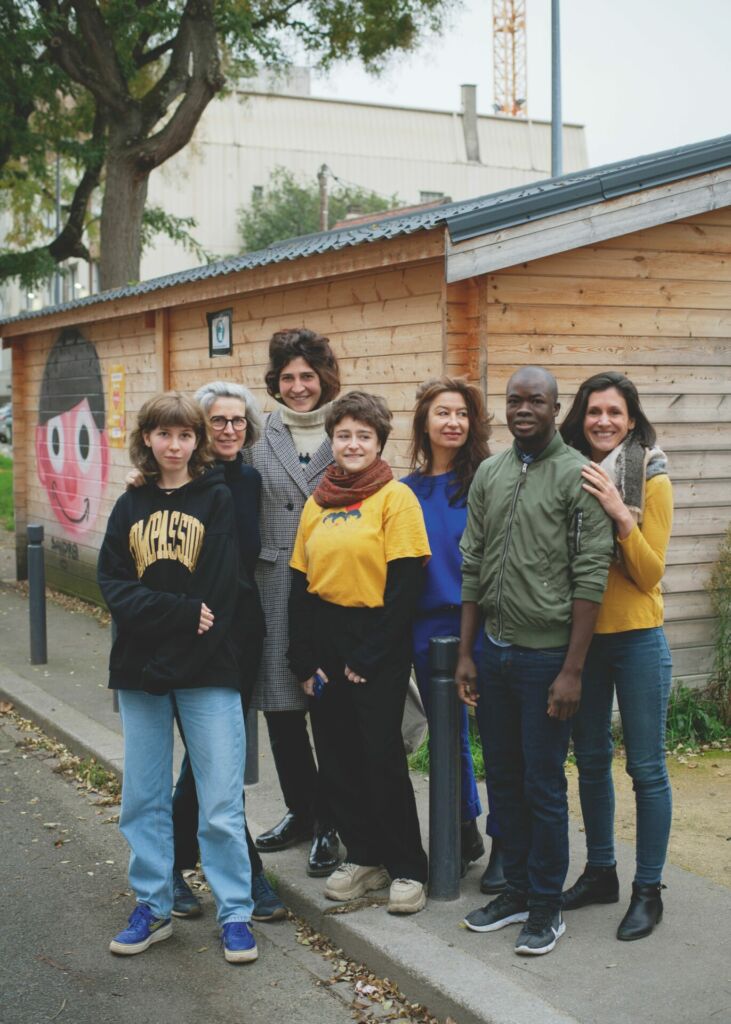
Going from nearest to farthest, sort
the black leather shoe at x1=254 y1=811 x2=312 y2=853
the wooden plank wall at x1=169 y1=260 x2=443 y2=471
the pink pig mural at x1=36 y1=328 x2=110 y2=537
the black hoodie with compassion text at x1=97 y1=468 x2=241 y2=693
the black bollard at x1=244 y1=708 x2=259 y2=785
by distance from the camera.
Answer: the black hoodie with compassion text at x1=97 y1=468 x2=241 y2=693 < the black leather shoe at x1=254 y1=811 x2=312 y2=853 < the black bollard at x1=244 y1=708 x2=259 y2=785 < the wooden plank wall at x1=169 y1=260 x2=443 y2=471 < the pink pig mural at x1=36 y1=328 x2=110 y2=537

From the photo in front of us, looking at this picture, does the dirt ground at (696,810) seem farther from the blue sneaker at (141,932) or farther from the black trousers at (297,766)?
the blue sneaker at (141,932)

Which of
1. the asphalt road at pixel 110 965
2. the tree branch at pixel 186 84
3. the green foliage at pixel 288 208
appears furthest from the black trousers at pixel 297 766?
the green foliage at pixel 288 208

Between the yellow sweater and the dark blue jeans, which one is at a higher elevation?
the yellow sweater

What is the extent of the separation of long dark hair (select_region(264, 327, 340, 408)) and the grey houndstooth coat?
0.26 metres

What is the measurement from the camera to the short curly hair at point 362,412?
13.9 ft

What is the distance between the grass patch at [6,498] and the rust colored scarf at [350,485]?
649 inches

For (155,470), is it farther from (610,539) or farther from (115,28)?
(115,28)

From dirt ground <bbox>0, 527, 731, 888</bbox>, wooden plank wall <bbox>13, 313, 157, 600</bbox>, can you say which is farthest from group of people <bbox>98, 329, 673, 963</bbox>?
wooden plank wall <bbox>13, 313, 157, 600</bbox>

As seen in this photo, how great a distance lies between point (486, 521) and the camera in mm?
4020

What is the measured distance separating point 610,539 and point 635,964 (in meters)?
1.42

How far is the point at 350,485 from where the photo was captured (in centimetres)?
426

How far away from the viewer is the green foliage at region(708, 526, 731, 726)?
701cm

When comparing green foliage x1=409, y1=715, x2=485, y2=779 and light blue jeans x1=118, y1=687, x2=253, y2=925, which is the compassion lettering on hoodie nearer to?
light blue jeans x1=118, y1=687, x2=253, y2=925

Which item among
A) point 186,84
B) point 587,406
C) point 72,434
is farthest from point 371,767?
point 186,84
